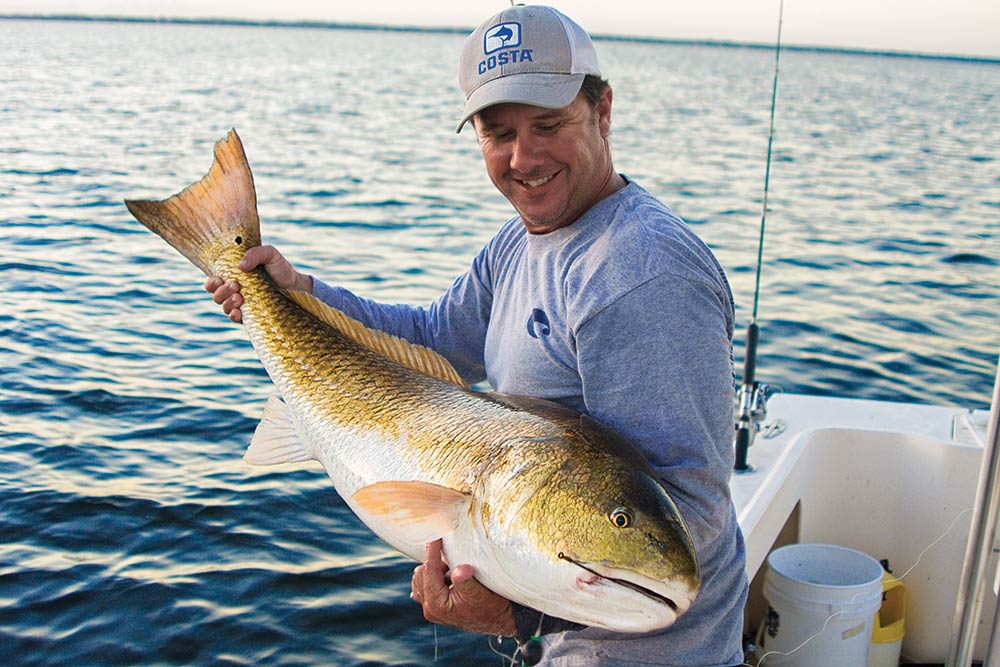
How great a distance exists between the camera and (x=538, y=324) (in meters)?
2.27

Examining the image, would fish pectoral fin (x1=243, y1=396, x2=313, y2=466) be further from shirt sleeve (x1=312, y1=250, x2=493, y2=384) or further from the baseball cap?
the baseball cap

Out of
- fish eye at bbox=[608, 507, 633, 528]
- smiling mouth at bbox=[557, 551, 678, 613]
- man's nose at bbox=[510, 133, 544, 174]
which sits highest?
man's nose at bbox=[510, 133, 544, 174]

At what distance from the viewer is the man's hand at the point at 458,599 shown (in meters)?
2.02

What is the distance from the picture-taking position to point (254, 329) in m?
2.91

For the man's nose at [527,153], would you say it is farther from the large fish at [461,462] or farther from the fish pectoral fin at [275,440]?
the fish pectoral fin at [275,440]

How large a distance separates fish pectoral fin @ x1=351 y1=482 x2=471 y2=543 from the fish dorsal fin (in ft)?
1.71

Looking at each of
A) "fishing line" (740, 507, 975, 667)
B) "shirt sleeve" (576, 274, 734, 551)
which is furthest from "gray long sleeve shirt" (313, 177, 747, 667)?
"fishing line" (740, 507, 975, 667)

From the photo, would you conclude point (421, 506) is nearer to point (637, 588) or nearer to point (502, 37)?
point (637, 588)

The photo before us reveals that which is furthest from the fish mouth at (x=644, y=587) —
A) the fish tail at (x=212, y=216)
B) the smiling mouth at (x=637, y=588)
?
the fish tail at (x=212, y=216)

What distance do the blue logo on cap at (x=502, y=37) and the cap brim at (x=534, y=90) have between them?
86mm

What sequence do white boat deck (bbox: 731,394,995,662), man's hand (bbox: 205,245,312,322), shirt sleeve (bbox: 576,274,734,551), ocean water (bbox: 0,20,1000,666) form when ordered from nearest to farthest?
1. shirt sleeve (bbox: 576,274,734,551)
2. man's hand (bbox: 205,245,312,322)
3. white boat deck (bbox: 731,394,995,662)
4. ocean water (bbox: 0,20,1000,666)

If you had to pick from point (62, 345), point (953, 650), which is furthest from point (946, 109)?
point (953, 650)

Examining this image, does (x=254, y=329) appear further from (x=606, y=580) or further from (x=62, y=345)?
(x=62, y=345)

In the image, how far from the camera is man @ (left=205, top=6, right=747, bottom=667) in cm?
199
